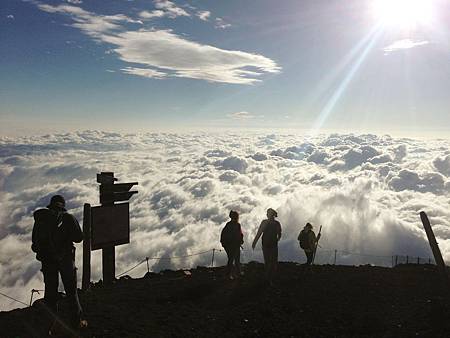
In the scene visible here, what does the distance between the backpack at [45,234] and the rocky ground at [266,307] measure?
1411 millimetres

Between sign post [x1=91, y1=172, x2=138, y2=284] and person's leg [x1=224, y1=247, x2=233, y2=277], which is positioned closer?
sign post [x1=91, y1=172, x2=138, y2=284]

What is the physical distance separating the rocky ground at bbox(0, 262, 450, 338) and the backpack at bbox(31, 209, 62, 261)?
4.63 feet

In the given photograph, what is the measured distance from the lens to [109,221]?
10672 mm

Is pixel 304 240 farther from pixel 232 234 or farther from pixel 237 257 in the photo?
pixel 232 234

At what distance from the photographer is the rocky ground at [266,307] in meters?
6.86

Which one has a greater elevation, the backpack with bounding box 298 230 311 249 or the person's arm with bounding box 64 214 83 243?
the person's arm with bounding box 64 214 83 243

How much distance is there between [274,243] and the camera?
10.7 metres

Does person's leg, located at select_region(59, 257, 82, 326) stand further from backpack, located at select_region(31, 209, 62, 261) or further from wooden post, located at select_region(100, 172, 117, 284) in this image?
wooden post, located at select_region(100, 172, 117, 284)

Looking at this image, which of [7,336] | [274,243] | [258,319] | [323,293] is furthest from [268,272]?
[7,336]

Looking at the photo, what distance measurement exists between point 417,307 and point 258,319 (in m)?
3.84

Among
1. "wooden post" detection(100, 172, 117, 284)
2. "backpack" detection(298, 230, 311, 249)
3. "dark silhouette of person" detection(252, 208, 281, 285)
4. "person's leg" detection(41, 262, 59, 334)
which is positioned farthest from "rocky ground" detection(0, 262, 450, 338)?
"backpack" detection(298, 230, 311, 249)

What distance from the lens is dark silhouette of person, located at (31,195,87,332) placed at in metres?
6.03

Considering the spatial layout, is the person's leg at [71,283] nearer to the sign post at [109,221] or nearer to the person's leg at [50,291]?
the person's leg at [50,291]

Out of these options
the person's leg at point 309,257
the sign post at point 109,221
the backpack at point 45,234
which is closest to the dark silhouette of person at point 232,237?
the sign post at point 109,221
